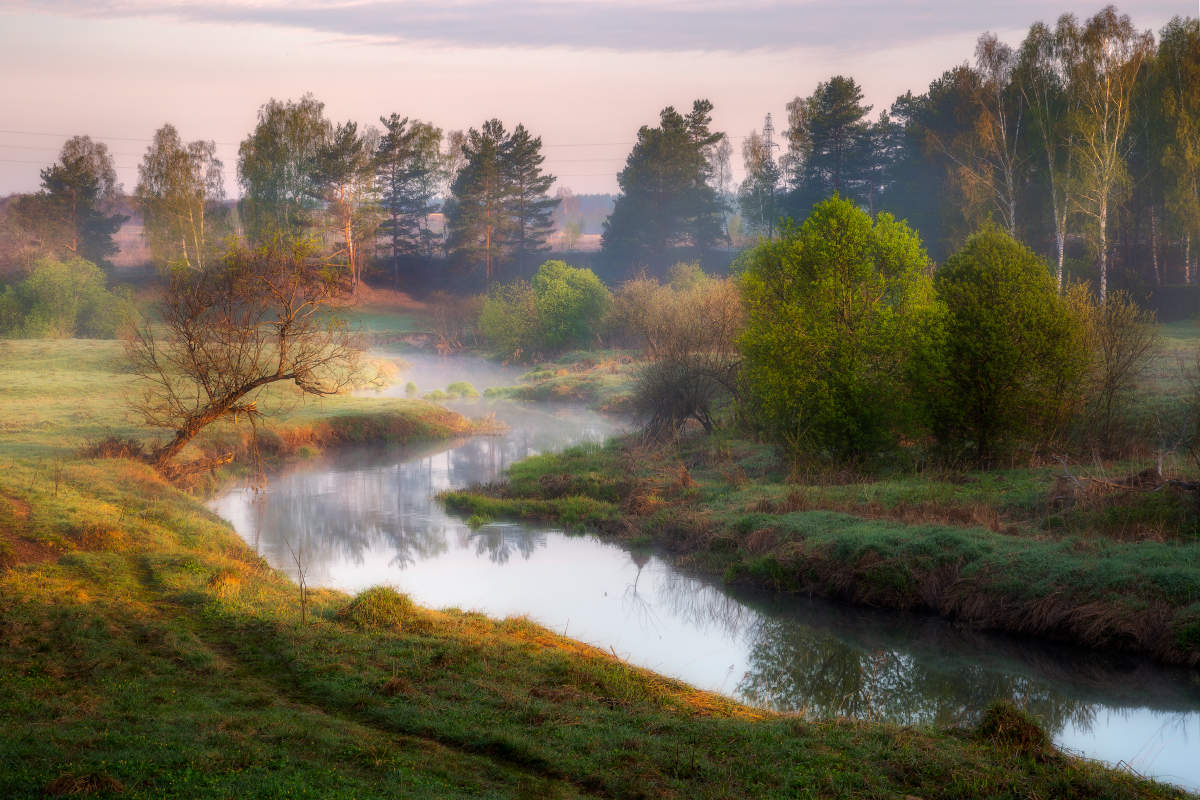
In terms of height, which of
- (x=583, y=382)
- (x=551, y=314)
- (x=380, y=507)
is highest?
(x=551, y=314)

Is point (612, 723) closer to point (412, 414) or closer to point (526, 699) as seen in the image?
point (526, 699)

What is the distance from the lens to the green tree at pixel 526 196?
2975 inches

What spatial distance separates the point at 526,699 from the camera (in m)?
10.4

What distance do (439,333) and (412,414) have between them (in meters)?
31.8

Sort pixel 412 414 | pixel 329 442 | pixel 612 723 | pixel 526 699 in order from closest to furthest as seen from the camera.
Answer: pixel 612 723, pixel 526 699, pixel 329 442, pixel 412 414

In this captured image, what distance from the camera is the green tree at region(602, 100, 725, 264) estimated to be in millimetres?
74438

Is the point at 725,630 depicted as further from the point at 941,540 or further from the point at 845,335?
the point at 845,335

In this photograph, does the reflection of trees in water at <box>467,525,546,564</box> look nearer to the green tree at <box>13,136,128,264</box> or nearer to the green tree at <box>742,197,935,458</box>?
the green tree at <box>742,197,935,458</box>

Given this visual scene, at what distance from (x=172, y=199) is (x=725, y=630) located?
59.6m

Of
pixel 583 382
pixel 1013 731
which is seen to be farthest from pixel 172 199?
pixel 1013 731

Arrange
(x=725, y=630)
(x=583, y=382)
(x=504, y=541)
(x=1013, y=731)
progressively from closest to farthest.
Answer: (x=1013, y=731) < (x=725, y=630) < (x=504, y=541) < (x=583, y=382)

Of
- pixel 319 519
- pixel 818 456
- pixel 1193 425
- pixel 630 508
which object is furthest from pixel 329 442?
pixel 1193 425

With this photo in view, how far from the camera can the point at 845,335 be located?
24828mm

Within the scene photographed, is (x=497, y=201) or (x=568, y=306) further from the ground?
(x=497, y=201)
